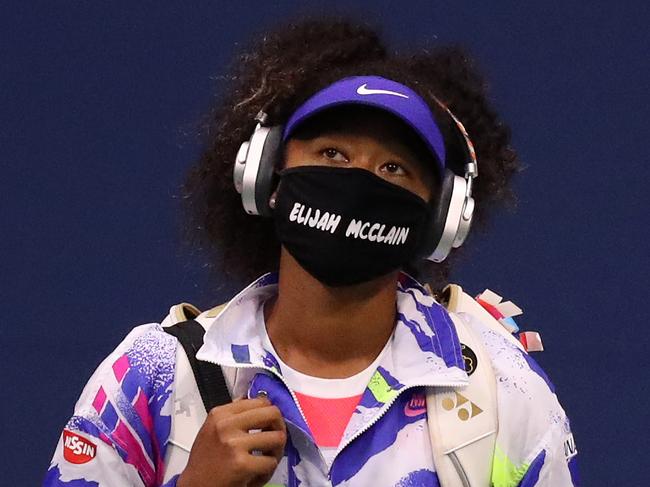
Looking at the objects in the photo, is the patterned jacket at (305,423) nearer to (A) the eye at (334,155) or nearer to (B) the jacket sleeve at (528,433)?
(B) the jacket sleeve at (528,433)

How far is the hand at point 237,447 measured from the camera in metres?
1.59

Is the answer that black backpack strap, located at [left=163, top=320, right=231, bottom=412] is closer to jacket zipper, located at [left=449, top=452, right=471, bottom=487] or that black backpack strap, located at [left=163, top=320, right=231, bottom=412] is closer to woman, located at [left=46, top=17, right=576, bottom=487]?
woman, located at [left=46, top=17, right=576, bottom=487]

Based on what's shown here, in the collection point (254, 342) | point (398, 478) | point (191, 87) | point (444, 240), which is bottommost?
point (398, 478)

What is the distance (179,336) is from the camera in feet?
5.68

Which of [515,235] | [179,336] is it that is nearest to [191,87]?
[515,235]

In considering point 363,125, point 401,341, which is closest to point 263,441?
point 401,341

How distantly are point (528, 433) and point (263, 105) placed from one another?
0.46 m

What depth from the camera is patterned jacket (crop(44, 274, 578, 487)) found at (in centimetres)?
166

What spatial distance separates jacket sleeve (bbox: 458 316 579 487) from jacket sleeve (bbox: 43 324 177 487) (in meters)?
0.34

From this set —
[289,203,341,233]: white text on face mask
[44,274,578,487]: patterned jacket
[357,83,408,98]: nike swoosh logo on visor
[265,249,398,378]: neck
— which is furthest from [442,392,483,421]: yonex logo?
[357,83,408,98]: nike swoosh logo on visor

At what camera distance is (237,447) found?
1.59 m

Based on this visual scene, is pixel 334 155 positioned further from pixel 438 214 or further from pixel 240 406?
pixel 240 406

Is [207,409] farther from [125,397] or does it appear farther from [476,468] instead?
[476,468]

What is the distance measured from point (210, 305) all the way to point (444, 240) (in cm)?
39
